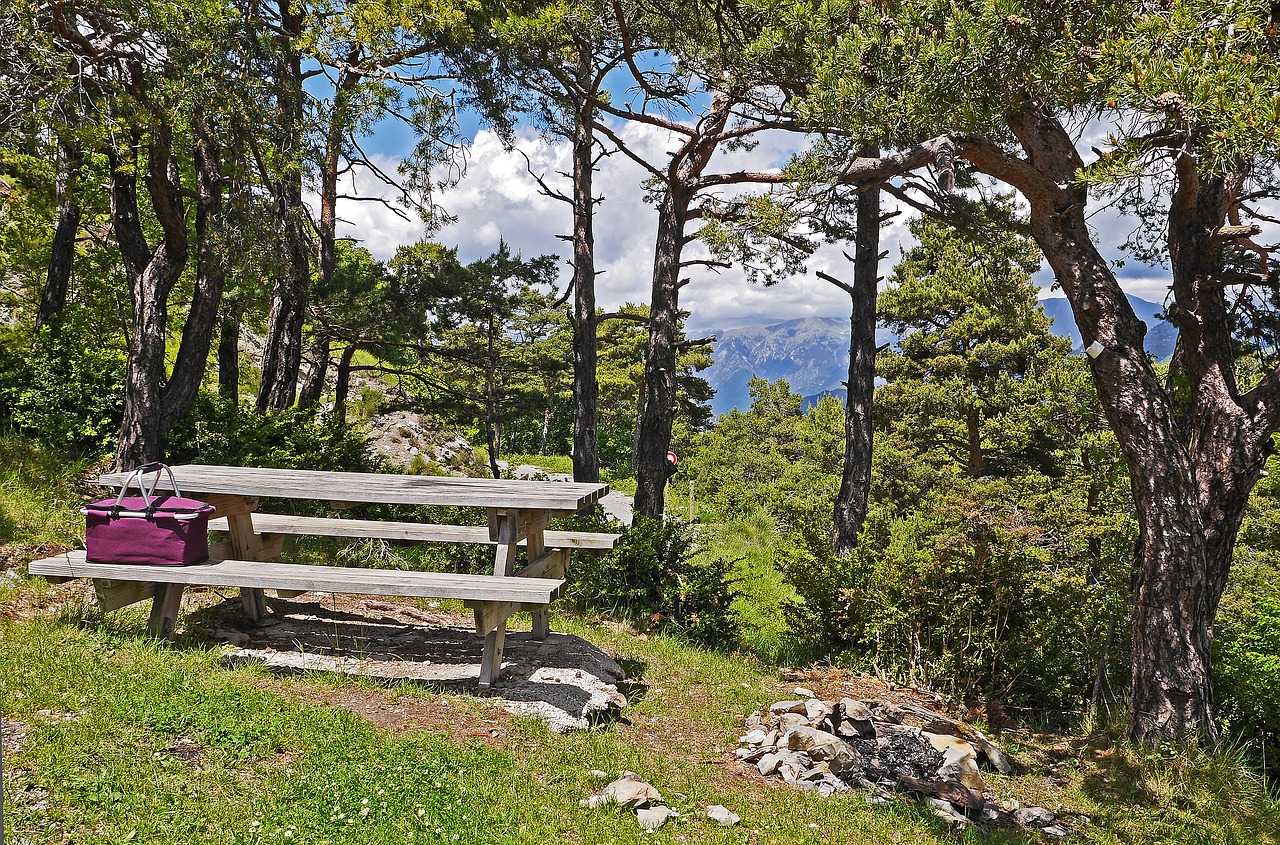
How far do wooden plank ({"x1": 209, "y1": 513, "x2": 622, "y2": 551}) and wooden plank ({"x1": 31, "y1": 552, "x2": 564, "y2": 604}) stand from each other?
0.76 metres

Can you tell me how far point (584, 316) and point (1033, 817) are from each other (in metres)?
9.06

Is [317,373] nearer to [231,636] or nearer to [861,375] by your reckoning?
[231,636]

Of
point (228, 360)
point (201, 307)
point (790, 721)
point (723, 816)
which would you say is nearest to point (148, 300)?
point (201, 307)

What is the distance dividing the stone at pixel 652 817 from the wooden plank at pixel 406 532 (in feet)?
7.60

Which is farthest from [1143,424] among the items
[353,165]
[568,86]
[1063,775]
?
[353,165]

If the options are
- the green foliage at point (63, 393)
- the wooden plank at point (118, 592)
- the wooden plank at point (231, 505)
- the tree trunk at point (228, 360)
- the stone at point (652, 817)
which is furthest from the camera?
the tree trunk at point (228, 360)

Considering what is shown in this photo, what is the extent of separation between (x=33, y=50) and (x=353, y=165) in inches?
126

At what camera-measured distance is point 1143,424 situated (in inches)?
241

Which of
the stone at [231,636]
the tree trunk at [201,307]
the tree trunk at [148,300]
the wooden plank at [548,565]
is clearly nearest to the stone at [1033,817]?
the wooden plank at [548,565]

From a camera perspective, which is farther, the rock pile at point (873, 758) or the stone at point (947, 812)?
the rock pile at point (873, 758)

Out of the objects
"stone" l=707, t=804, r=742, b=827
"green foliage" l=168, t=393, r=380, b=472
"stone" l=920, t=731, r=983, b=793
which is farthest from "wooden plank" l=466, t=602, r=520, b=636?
"green foliage" l=168, t=393, r=380, b=472

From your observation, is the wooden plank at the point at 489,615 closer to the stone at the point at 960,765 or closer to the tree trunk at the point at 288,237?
the stone at the point at 960,765

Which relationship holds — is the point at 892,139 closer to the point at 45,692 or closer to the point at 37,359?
the point at 45,692

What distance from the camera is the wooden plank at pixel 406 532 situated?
19.9ft
